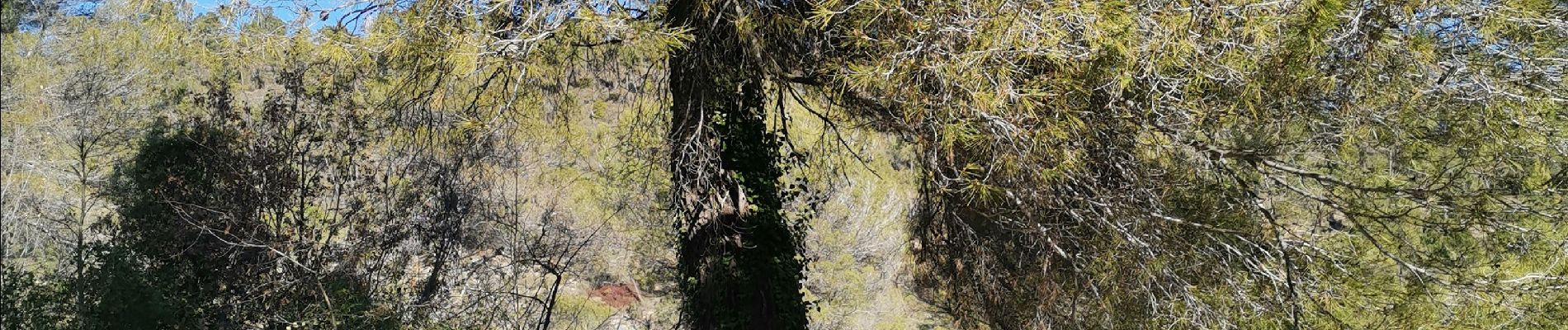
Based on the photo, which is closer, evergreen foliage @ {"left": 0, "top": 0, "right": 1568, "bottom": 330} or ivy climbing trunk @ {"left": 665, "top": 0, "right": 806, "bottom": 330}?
evergreen foliage @ {"left": 0, "top": 0, "right": 1568, "bottom": 330}

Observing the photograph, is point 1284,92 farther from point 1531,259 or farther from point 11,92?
point 11,92

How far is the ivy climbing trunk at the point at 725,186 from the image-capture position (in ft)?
16.6

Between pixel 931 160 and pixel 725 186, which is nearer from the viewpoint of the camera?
pixel 725 186

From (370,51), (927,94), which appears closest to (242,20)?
(370,51)

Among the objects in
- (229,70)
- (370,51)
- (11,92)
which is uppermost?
(11,92)

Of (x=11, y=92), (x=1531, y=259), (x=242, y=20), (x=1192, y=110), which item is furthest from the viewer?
(x=11, y=92)

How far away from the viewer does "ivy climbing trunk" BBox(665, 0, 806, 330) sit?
5059mm

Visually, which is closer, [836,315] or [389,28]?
[389,28]

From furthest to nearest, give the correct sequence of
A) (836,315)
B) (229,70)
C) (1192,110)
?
(836,315) → (229,70) → (1192,110)

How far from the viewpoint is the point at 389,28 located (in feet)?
15.8

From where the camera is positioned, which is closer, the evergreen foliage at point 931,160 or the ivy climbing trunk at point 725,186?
the evergreen foliage at point 931,160

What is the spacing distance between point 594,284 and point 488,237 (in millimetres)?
1934

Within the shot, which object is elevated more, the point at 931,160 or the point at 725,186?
the point at 725,186

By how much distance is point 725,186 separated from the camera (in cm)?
520
